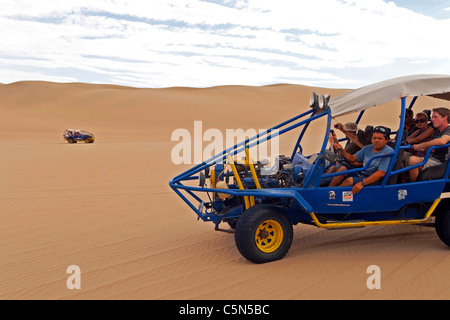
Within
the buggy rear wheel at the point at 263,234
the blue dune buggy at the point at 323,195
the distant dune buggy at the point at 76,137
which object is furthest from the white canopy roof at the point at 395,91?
the distant dune buggy at the point at 76,137

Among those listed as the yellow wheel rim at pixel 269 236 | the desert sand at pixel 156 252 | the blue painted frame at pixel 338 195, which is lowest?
the desert sand at pixel 156 252

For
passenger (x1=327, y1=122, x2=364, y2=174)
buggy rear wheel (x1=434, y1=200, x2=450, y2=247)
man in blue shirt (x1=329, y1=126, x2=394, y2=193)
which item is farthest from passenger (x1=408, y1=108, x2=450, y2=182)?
passenger (x1=327, y1=122, x2=364, y2=174)

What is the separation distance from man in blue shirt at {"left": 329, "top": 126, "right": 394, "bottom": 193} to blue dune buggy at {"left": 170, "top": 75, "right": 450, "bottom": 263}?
9cm

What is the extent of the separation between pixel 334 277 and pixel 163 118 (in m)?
45.8

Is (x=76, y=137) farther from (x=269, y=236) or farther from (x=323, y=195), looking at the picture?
(x=323, y=195)

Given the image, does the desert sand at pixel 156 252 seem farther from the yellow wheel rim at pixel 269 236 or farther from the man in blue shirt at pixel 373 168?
the man in blue shirt at pixel 373 168

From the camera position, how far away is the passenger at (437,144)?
541cm

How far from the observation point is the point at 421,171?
554 cm

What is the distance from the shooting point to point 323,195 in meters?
5.21

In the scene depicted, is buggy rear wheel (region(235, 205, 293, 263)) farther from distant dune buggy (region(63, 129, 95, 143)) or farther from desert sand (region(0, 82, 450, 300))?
distant dune buggy (region(63, 129, 95, 143))

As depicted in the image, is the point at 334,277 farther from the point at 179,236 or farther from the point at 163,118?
the point at 163,118

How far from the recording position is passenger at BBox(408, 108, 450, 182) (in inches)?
213

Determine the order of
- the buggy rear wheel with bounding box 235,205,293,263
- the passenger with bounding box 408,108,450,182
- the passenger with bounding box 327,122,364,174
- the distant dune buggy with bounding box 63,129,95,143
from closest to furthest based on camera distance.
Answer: the buggy rear wheel with bounding box 235,205,293,263
the passenger with bounding box 408,108,450,182
the passenger with bounding box 327,122,364,174
the distant dune buggy with bounding box 63,129,95,143
